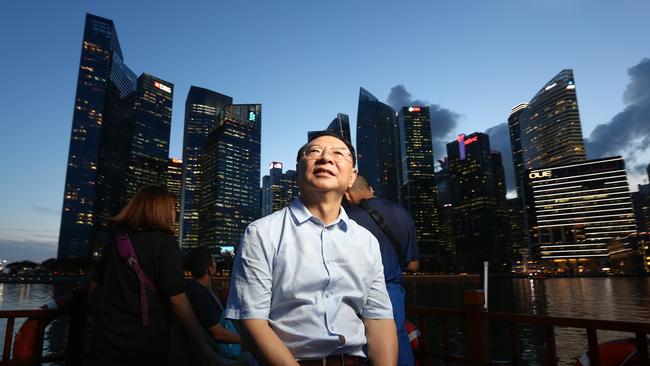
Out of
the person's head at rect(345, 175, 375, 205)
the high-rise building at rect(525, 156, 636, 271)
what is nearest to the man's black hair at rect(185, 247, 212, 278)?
the person's head at rect(345, 175, 375, 205)

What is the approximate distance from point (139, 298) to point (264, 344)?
4.98 ft

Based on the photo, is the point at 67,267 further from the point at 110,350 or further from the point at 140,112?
the point at 110,350

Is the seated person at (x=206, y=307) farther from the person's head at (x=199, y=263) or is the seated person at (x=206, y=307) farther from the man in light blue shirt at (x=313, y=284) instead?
the man in light blue shirt at (x=313, y=284)

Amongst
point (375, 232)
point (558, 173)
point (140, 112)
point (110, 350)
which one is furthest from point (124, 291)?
point (140, 112)

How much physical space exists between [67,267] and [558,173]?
602 feet

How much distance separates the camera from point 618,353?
122 inches

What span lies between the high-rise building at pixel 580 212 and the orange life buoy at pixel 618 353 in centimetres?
16049

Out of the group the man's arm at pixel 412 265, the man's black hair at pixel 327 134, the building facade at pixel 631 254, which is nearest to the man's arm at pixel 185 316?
the man's black hair at pixel 327 134

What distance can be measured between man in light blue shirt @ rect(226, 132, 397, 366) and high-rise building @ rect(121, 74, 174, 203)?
18984cm

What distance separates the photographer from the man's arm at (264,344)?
4.68 ft

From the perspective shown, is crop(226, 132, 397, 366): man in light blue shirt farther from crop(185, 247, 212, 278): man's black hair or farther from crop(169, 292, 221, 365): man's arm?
crop(185, 247, 212, 278): man's black hair

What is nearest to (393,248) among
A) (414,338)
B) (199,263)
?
(414,338)

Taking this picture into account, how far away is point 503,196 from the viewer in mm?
197375

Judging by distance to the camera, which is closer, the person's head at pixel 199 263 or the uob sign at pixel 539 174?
the person's head at pixel 199 263
